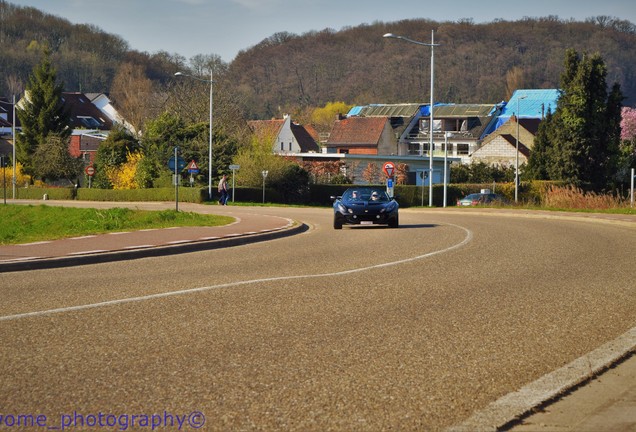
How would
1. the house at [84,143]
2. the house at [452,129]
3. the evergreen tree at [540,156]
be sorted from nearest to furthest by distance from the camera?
1. the evergreen tree at [540,156]
2. the house at [84,143]
3. the house at [452,129]

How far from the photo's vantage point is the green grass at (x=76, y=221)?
28.6m

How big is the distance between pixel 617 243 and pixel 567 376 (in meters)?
14.6

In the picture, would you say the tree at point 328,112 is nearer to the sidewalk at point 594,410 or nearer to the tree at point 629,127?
the tree at point 629,127

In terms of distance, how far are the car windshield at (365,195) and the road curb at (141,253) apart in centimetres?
389

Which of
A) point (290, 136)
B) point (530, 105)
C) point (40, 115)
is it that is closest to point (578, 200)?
point (40, 115)

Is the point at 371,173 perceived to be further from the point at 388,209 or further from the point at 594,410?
the point at 594,410

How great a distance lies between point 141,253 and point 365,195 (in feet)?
38.9

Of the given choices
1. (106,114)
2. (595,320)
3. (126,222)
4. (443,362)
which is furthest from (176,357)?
(106,114)

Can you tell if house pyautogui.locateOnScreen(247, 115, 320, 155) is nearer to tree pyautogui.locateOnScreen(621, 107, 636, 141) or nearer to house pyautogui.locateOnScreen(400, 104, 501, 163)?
house pyautogui.locateOnScreen(400, 104, 501, 163)

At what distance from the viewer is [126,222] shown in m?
31.0

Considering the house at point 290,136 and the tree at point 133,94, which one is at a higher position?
the tree at point 133,94

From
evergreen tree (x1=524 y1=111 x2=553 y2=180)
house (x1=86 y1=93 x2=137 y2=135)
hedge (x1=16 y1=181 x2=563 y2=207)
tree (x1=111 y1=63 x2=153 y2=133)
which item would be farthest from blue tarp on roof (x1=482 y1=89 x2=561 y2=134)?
house (x1=86 y1=93 x2=137 y2=135)

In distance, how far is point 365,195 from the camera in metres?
29.2

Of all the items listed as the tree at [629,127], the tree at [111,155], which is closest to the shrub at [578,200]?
the tree at [629,127]
